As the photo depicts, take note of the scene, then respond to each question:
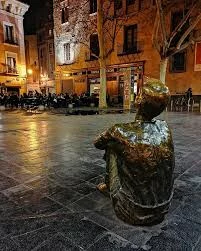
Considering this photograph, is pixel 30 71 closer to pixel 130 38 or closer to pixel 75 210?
pixel 130 38

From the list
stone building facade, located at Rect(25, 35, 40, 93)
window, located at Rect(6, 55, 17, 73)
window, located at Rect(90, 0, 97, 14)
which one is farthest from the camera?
stone building facade, located at Rect(25, 35, 40, 93)

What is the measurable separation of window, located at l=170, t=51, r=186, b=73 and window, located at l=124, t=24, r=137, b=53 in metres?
3.44

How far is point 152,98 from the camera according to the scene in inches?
71.6

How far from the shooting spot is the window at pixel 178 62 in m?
16.5

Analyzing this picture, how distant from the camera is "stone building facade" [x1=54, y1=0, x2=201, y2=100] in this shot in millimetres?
16625

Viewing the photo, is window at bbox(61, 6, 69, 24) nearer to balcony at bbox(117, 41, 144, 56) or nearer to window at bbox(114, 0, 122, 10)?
window at bbox(114, 0, 122, 10)

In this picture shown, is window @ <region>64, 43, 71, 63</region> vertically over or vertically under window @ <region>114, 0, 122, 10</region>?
under

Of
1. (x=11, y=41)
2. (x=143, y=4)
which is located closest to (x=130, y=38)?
(x=143, y=4)

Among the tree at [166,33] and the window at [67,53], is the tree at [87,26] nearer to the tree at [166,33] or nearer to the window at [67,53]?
the window at [67,53]

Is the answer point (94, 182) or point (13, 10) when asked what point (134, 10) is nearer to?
point (13, 10)

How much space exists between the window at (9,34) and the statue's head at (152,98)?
25.4 m

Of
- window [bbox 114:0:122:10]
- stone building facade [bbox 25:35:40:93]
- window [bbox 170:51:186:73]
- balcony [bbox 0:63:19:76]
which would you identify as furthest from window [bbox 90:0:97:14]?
stone building facade [bbox 25:35:40:93]

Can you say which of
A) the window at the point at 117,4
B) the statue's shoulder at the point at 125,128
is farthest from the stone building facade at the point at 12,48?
the statue's shoulder at the point at 125,128

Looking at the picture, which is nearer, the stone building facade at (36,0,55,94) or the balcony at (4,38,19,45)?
the balcony at (4,38,19,45)
